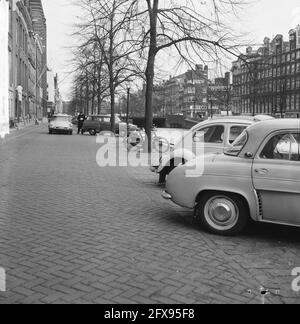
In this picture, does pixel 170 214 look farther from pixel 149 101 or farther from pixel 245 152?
pixel 149 101

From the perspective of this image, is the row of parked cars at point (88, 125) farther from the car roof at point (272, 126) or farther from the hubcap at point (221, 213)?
the car roof at point (272, 126)

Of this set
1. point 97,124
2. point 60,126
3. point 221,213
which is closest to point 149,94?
point 221,213

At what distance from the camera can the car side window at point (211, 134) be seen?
32.9 ft

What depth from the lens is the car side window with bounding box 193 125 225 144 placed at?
10.0 metres

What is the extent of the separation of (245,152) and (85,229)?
237 centimetres

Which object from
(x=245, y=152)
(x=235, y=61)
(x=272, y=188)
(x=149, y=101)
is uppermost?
(x=235, y=61)

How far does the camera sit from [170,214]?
7652mm

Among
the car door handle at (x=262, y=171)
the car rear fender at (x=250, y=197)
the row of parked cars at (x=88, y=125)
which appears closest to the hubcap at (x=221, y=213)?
the car rear fender at (x=250, y=197)

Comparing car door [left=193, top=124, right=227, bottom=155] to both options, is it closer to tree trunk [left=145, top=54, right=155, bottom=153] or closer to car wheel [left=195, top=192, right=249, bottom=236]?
car wheel [left=195, top=192, right=249, bottom=236]

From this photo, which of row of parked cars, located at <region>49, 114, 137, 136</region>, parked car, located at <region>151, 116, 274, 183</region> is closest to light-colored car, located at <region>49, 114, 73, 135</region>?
row of parked cars, located at <region>49, 114, 137, 136</region>

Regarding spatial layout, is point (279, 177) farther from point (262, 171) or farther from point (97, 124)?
point (97, 124)

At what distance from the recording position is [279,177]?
576 centimetres
